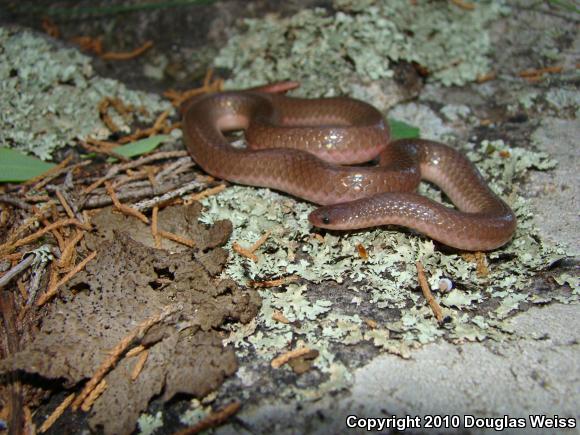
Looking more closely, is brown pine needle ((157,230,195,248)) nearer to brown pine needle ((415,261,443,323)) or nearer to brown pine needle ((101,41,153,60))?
brown pine needle ((415,261,443,323))

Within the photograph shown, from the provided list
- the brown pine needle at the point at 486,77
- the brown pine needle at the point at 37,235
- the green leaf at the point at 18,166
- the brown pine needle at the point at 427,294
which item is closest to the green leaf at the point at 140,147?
the green leaf at the point at 18,166

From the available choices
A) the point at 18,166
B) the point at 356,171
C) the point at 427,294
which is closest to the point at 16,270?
the point at 18,166

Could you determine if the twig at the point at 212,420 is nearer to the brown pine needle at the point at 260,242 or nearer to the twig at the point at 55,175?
the brown pine needle at the point at 260,242

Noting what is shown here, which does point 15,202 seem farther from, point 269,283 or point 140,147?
point 269,283

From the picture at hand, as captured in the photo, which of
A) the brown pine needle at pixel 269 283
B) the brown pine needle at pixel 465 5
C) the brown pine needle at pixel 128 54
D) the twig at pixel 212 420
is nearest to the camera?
the twig at pixel 212 420

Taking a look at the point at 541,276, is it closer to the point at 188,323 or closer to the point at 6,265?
the point at 188,323

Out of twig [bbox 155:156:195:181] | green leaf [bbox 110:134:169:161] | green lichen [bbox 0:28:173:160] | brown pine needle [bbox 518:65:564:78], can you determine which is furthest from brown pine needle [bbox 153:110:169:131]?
brown pine needle [bbox 518:65:564:78]

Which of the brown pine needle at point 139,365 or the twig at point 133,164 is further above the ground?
the twig at point 133,164
